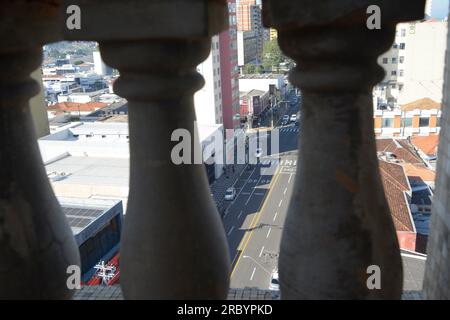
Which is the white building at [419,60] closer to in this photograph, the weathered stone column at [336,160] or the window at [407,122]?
the window at [407,122]

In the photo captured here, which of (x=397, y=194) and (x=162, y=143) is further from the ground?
(x=162, y=143)

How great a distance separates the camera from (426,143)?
80.3 feet

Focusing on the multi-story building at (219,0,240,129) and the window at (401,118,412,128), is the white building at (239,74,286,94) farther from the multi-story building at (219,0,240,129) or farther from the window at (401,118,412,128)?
the window at (401,118,412,128)

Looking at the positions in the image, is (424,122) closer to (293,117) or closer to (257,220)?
(293,117)

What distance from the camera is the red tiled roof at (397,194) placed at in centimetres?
1372

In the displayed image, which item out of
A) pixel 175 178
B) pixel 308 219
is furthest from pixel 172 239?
pixel 308 219

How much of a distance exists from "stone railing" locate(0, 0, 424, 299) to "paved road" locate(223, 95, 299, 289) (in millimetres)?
13456

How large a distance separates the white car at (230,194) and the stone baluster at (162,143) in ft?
69.8

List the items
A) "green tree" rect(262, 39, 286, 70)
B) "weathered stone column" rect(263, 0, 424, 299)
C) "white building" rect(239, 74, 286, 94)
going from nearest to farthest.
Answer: "weathered stone column" rect(263, 0, 424, 299)
"white building" rect(239, 74, 286, 94)
"green tree" rect(262, 39, 286, 70)

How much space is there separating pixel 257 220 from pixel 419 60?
18.5 m

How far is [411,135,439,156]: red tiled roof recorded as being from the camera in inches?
938

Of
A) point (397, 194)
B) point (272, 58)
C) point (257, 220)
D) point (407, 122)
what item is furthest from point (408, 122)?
point (272, 58)

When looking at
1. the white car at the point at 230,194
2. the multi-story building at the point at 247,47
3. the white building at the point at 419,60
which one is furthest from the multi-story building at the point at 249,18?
the white car at the point at 230,194

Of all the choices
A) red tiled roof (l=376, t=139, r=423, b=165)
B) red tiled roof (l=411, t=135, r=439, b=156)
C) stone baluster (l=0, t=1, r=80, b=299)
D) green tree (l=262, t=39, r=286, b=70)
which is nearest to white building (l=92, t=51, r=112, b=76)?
stone baluster (l=0, t=1, r=80, b=299)
